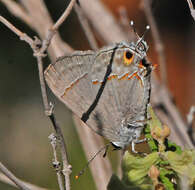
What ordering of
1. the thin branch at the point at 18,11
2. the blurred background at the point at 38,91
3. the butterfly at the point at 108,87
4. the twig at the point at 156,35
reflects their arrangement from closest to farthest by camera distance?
the butterfly at the point at 108,87, the thin branch at the point at 18,11, the twig at the point at 156,35, the blurred background at the point at 38,91

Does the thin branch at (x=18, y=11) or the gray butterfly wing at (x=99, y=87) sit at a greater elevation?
the thin branch at (x=18, y=11)

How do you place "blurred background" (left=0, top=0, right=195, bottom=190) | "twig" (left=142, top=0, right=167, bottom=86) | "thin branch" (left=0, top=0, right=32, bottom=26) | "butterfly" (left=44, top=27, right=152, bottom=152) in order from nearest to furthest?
"butterfly" (left=44, top=27, right=152, bottom=152)
"thin branch" (left=0, top=0, right=32, bottom=26)
"twig" (left=142, top=0, right=167, bottom=86)
"blurred background" (left=0, top=0, right=195, bottom=190)

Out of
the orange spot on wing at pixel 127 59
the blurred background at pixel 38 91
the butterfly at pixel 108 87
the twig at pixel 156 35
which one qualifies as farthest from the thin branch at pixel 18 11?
the blurred background at pixel 38 91

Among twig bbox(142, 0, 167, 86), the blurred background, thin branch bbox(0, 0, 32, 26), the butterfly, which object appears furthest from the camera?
the blurred background

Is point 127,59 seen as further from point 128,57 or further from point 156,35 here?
point 156,35

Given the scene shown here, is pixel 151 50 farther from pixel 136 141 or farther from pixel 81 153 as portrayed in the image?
pixel 136 141

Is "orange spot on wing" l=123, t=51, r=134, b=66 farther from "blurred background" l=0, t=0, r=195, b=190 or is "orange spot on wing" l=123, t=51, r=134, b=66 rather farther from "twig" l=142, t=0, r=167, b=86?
"blurred background" l=0, t=0, r=195, b=190

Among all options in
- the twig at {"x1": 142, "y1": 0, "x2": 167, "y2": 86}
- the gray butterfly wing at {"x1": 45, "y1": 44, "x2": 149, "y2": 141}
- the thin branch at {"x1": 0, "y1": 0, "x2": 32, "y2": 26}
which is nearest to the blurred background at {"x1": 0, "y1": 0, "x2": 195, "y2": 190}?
the twig at {"x1": 142, "y1": 0, "x2": 167, "y2": 86}

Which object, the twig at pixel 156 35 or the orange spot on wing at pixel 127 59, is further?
the twig at pixel 156 35

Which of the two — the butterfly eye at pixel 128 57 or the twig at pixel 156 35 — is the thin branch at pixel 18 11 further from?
the twig at pixel 156 35
